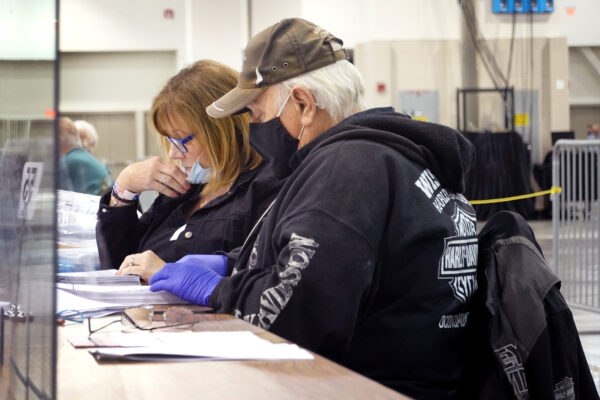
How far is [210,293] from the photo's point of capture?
5.11ft

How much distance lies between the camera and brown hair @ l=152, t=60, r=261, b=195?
7.79 feet

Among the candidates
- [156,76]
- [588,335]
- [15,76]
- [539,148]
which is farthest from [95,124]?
[15,76]

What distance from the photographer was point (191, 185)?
2.50 m

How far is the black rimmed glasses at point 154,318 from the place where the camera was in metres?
1.33

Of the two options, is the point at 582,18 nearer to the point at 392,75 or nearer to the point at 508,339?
the point at 392,75

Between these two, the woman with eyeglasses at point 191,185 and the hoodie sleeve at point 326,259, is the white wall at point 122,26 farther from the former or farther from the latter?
the hoodie sleeve at point 326,259

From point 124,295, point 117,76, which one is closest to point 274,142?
point 124,295

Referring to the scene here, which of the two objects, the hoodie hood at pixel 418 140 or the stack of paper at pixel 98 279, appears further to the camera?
the stack of paper at pixel 98 279

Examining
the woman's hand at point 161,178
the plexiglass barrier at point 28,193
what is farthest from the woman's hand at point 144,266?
the plexiglass barrier at point 28,193

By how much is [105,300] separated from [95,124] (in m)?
12.0

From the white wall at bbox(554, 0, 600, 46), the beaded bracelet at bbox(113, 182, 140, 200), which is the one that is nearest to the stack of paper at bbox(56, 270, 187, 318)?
the beaded bracelet at bbox(113, 182, 140, 200)

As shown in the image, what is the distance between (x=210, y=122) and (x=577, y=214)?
3275mm

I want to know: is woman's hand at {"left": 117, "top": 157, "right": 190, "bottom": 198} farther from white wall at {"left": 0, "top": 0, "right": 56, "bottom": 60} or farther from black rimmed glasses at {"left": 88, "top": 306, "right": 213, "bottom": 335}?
white wall at {"left": 0, "top": 0, "right": 56, "bottom": 60}

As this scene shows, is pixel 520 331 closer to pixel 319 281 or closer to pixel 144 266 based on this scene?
pixel 319 281
